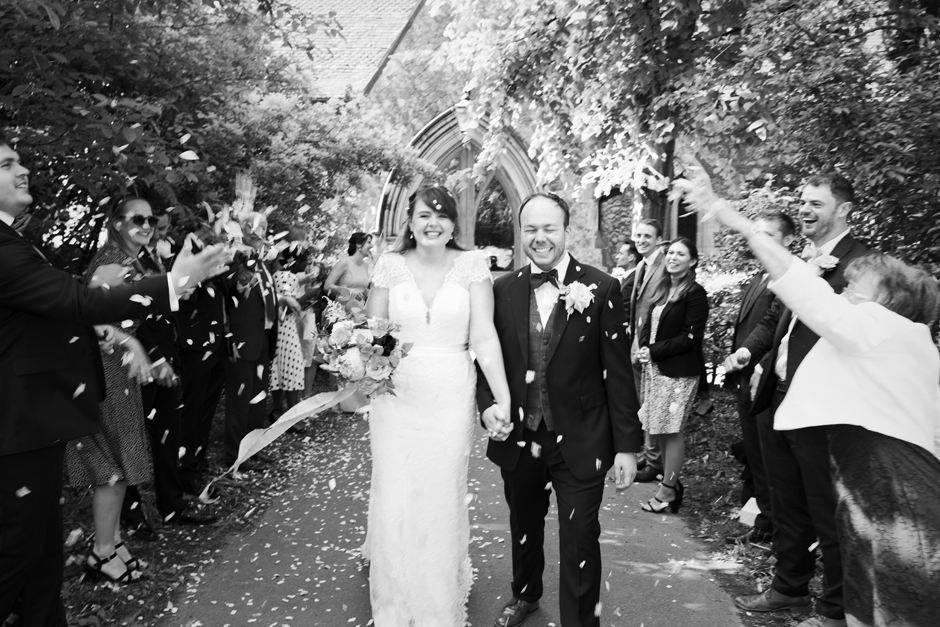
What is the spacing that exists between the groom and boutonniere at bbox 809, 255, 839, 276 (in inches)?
44.0

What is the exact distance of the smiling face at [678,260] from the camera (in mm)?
6066

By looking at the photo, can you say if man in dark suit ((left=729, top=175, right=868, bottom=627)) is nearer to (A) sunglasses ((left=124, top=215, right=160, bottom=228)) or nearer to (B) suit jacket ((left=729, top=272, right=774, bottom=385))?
(B) suit jacket ((left=729, top=272, right=774, bottom=385))

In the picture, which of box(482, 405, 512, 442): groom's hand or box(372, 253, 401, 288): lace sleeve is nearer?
box(482, 405, 512, 442): groom's hand

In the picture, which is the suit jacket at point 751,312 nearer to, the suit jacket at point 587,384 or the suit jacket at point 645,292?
the suit jacket at point 645,292

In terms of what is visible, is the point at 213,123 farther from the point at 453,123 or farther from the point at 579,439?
the point at 453,123

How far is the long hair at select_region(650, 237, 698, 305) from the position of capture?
6067 millimetres

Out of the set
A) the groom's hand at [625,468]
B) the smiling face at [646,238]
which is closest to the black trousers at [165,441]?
the groom's hand at [625,468]

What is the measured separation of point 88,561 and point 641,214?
723 centimetres

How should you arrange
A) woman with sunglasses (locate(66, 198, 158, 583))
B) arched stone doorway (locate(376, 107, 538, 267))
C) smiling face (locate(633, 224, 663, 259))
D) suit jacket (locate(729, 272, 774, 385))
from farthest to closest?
arched stone doorway (locate(376, 107, 538, 267)), smiling face (locate(633, 224, 663, 259)), suit jacket (locate(729, 272, 774, 385)), woman with sunglasses (locate(66, 198, 158, 583))

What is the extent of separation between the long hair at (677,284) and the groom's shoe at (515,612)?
3.05 meters

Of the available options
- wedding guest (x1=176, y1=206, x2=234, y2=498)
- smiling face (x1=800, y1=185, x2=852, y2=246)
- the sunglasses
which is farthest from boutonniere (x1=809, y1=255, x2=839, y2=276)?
wedding guest (x1=176, y1=206, x2=234, y2=498)

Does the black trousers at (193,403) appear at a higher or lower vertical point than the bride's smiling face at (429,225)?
lower

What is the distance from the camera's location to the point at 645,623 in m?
4.00

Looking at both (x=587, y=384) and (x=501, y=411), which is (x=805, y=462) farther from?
(x=501, y=411)
